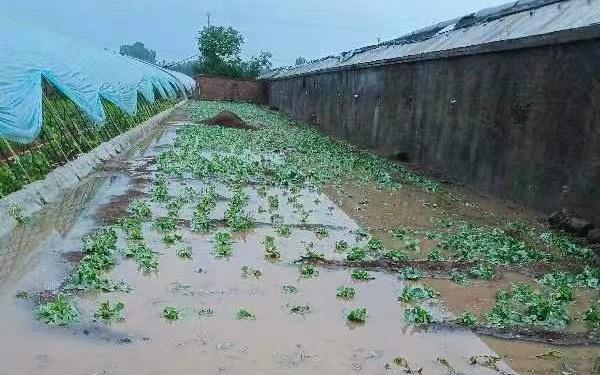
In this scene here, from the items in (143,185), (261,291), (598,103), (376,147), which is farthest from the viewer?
(376,147)

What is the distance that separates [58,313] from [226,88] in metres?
47.3

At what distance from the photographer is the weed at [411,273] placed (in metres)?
6.90

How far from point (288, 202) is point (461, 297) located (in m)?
4.75

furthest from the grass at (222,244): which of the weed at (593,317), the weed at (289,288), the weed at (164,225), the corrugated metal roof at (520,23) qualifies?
the corrugated metal roof at (520,23)

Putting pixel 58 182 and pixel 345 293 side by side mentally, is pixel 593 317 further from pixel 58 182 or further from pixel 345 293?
pixel 58 182

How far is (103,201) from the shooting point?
9.80 metres

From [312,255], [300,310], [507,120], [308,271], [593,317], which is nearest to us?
[300,310]

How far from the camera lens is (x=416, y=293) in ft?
20.8

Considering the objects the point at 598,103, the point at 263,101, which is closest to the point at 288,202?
the point at 598,103

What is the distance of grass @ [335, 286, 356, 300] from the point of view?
620cm

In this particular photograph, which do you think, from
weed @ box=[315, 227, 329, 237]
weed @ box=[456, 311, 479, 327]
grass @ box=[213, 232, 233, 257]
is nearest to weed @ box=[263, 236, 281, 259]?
grass @ box=[213, 232, 233, 257]

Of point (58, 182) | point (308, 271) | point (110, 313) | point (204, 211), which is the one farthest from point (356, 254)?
point (58, 182)

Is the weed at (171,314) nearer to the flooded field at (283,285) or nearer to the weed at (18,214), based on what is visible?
the flooded field at (283,285)

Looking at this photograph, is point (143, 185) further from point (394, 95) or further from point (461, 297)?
point (394, 95)
